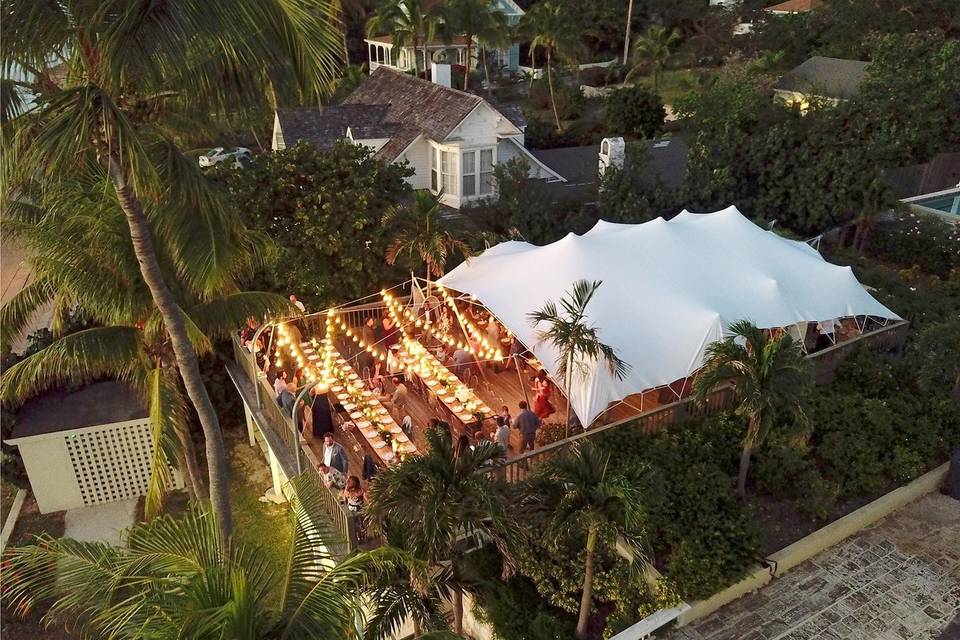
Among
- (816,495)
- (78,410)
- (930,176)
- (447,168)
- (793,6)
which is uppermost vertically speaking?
(793,6)

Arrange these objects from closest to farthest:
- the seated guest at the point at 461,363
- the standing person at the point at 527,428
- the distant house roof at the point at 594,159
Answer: the standing person at the point at 527,428 → the seated guest at the point at 461,363 → the distant house roof at the point at 594,159

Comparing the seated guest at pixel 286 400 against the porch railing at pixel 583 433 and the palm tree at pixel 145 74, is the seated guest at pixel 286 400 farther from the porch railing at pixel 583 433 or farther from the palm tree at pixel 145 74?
the palm tree at pixel 145 74

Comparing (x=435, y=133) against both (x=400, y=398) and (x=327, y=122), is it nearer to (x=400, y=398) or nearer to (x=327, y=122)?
(x=327, y=122)

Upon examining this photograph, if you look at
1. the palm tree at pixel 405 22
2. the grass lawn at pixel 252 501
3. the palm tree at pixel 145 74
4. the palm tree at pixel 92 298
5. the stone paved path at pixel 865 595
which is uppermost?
the palm tree at pixel 145 74

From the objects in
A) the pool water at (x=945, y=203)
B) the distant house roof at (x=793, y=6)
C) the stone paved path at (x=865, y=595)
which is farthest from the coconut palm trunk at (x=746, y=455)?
the distant house roof at (x=793, y=6)

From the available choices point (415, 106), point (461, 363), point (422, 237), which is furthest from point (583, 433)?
point (415, 106)

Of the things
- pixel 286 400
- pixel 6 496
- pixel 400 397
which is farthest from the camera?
pixel 6 496

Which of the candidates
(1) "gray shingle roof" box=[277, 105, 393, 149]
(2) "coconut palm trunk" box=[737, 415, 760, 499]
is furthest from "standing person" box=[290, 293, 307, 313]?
(1) "gray shingle roof" box=[277, 105, 393, 149]
